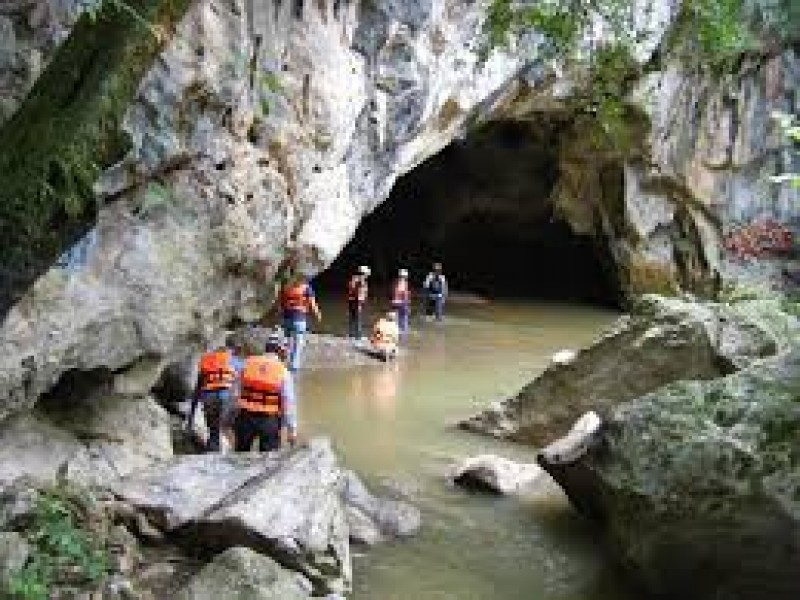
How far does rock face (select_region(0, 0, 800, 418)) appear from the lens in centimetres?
1020

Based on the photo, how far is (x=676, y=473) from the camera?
9578 mm

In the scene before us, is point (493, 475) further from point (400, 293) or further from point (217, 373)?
point (400, 293)

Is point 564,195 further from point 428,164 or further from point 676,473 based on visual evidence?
point 676,473

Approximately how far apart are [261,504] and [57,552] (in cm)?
181

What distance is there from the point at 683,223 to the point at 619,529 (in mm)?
20401

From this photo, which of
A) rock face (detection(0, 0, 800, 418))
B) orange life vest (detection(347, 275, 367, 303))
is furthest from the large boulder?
Answer: orange life vest (detection(347, 275, 367, 303))

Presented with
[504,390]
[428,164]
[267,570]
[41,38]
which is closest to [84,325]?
[41,38]


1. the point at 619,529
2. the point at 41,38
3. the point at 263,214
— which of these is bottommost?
the point at 619,529

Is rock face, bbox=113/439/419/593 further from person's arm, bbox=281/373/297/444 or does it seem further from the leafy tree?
the leafy tree

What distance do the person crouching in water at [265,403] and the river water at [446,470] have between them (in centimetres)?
159

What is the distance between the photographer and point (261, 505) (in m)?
9.35

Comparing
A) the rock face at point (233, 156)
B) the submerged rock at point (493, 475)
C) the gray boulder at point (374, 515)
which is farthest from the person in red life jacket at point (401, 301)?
the gray boulder at point (374, 515)

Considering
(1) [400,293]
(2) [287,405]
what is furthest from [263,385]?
(1) [400,293]

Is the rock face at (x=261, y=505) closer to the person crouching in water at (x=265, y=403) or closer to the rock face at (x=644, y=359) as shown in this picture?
the person crouching in water at (x=265, y=403)
